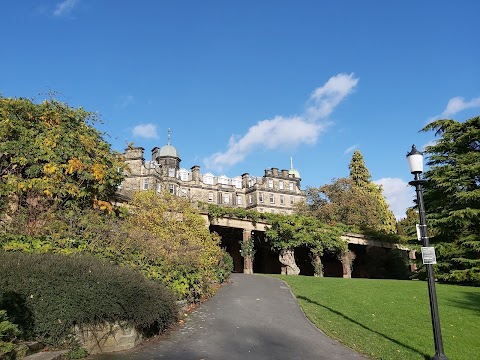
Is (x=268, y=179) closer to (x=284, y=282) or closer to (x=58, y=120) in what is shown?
(x=284, y=282)

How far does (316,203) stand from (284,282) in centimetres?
3023

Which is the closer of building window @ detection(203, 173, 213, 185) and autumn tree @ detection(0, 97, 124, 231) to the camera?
autumn tree @ detection(0, 97, 124, 231)

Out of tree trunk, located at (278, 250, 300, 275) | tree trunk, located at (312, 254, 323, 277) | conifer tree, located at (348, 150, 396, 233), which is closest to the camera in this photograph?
tree trunk, located at (278, 250, 300, 275)

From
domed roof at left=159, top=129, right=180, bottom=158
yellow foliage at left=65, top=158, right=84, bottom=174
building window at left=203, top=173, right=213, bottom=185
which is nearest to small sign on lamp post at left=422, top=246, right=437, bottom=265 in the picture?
yellow foliage at left=65, top=158, right=84, bottom=174

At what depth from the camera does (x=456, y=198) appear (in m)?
22.7

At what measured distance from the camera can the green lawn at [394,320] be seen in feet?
25.0

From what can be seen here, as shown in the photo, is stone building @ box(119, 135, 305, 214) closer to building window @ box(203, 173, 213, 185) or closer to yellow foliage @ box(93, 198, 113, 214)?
building window @ box(203, 173, 213, 185)

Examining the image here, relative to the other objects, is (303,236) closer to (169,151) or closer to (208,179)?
(169,151)

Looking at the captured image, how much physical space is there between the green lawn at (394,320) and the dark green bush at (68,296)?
15.5 feet

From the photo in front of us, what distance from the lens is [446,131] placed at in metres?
24.7

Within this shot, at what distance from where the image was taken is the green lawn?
7.62 meters

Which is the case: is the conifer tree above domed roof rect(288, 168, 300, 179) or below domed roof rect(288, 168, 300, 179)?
below

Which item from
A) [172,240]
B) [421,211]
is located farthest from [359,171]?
[421,211]

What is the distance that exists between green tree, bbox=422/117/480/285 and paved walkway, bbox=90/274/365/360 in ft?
45.8
